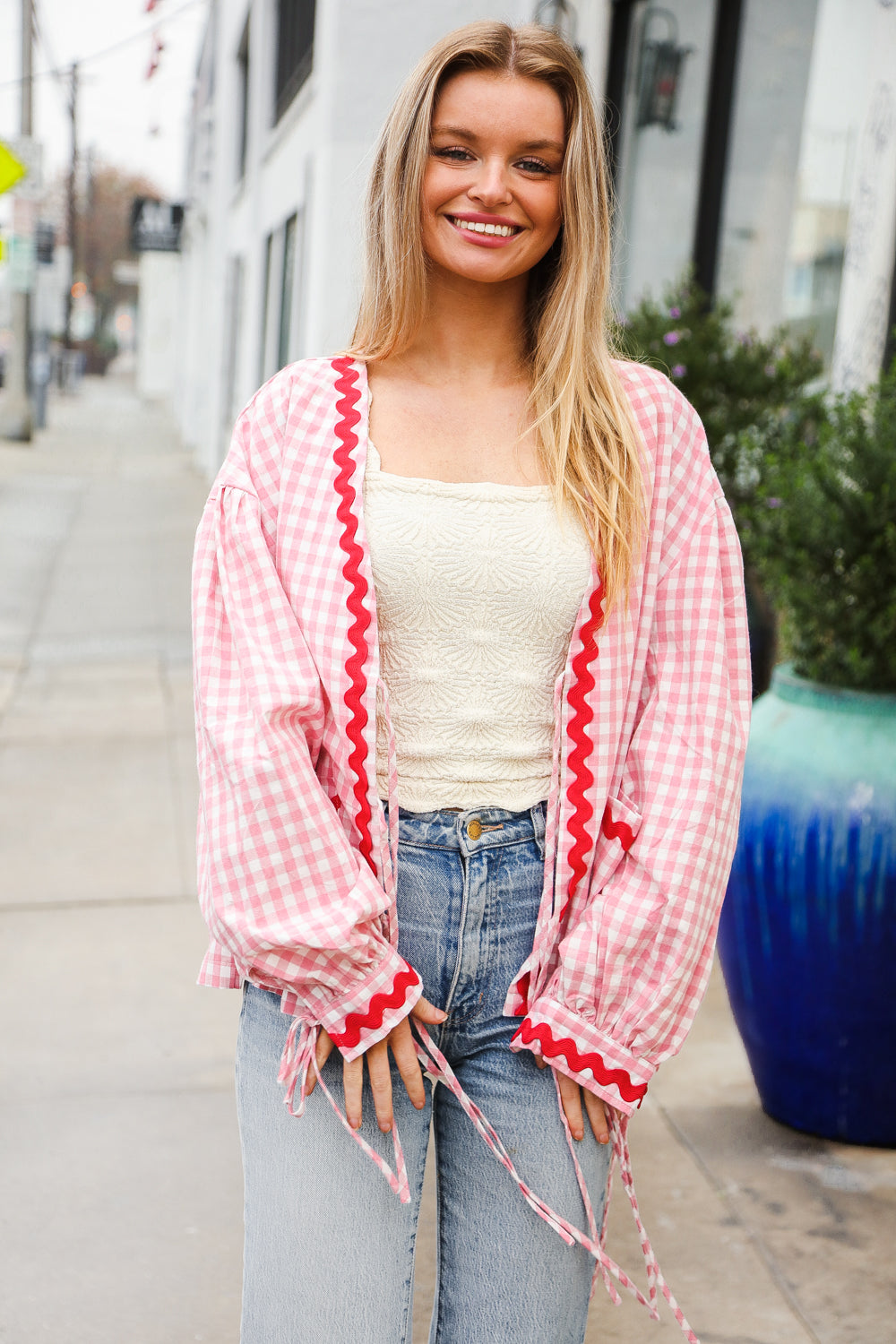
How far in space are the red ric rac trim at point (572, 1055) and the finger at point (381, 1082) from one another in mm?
173

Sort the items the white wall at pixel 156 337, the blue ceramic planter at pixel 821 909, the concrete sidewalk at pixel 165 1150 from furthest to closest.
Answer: the white wall at pixel 156 337 → the blue ceramic planter at pixel 821 909 → the concrete sidewalk at pixel 165 1150

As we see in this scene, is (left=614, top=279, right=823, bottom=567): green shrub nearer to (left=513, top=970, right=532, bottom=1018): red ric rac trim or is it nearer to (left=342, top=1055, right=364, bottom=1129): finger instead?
(left=513, top=970, right=532, bottom=1018): red ric rac trim

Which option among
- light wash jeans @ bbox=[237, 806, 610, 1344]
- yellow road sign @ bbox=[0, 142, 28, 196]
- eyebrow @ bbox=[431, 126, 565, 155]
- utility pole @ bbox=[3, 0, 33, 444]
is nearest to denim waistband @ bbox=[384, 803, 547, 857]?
light wash jeans @ bbox=[237, 806, 610, 1344]

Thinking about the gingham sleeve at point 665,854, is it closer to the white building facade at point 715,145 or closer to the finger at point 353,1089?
the finger at point 353,1089

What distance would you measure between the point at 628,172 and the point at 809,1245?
5837 mm

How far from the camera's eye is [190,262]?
101 feet

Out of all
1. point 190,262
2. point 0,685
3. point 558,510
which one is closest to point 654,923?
point 558,510

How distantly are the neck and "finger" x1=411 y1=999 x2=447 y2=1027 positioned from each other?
0.82 meters

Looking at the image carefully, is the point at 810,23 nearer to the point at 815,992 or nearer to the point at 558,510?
the point at 815,992

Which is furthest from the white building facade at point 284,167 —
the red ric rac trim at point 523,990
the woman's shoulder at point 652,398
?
the red ric rac trim at point 523,990

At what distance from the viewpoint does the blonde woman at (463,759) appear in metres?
1.66

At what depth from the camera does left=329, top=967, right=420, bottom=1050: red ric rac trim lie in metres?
1.64

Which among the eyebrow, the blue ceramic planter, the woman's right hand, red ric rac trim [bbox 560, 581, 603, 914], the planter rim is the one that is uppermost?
the eyebrow

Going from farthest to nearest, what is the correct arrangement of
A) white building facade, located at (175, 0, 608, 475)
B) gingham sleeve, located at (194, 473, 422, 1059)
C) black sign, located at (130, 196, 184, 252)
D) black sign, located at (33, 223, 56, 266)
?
black sign, located at (130, 196, 184, 252) < black sign, located at (33, 223, 56, 266) < white building facade, located at (175, 0, 608, 475) < gingham sleeve, located at (194, 473, 422, 1059)
